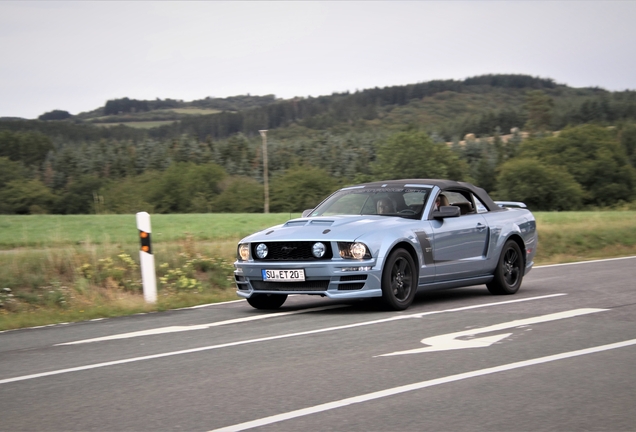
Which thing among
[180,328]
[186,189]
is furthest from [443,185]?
[186,189]

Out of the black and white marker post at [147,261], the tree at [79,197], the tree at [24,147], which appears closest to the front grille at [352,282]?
the black and white marker post at [147,261]

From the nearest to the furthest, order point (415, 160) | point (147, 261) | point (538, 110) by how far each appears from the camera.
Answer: point (147, 261), point (415, 160), point (538, 110)

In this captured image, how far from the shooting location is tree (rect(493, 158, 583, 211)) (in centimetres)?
9588

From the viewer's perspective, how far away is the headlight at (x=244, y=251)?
10326 mm

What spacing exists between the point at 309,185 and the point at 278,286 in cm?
10280

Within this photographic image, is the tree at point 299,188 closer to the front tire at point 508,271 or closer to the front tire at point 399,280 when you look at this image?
the front tire at point 508,271

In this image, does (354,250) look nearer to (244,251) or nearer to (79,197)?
(244,251)

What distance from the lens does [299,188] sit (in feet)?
366

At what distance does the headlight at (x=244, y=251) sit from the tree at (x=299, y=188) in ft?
316

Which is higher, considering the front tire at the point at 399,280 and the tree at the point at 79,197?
the front tire at the point at 399,280

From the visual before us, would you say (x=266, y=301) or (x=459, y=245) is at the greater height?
(x=459, y=245)

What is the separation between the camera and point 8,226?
36.4 m

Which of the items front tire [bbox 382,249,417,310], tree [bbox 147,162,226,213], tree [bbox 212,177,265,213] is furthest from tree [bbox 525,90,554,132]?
front tire [bbox 382,249,417,310]

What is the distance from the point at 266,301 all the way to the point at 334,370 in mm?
4335
